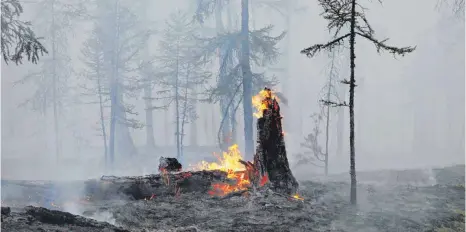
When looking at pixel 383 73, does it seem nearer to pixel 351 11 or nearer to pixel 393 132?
pixel 393 132

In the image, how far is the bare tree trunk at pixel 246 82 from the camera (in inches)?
759

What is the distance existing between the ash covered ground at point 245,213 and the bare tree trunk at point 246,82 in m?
6.27

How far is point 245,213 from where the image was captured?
34.1 feet

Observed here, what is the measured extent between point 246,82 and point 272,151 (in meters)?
7.44

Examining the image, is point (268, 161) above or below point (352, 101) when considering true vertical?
below

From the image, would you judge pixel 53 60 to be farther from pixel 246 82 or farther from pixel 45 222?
pixel 45 222

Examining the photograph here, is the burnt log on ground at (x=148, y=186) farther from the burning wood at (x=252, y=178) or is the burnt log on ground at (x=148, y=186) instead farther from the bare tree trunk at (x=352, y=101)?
the bare tree trunk at (x=352, y=101)

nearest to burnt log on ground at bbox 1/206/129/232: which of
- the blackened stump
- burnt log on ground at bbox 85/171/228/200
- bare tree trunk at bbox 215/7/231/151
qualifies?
burnt log on ground at bbox 85/171/228/200

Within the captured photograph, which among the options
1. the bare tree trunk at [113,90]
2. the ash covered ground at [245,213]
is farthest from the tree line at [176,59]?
the ash covered ground at [245,213]

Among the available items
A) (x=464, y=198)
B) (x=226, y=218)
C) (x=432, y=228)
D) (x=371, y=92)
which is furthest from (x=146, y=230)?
(x=371, y=92)

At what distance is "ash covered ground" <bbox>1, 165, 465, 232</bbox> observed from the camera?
849cm

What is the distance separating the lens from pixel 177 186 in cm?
1272

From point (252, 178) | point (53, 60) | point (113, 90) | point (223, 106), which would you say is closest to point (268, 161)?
point (252, 178)

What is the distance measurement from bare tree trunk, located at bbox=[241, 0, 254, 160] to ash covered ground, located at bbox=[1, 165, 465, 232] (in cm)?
627
